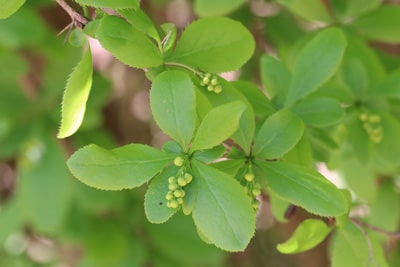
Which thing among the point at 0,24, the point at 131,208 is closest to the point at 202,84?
the point at 0,24

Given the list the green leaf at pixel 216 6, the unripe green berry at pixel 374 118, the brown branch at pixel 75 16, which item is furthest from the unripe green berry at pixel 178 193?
the green leaf at pixel 216 6

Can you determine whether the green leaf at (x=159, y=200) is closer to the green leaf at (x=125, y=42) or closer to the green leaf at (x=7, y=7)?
the green leaf at (x=125, y=42)

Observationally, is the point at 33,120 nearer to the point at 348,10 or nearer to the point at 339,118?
the point at 348,10

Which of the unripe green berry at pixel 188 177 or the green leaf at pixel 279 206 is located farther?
the green leaf at pixel 279 206

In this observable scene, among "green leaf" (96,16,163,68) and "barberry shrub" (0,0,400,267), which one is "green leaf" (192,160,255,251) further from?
"green leaf" (96,16,163,68)

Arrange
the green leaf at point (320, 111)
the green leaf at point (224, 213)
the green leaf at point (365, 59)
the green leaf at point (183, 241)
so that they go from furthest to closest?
the green leaf at point (183, 241), the green leaf at point (365, 59), the green leaf at point (320, 111), the green leaf at point (224, 213)

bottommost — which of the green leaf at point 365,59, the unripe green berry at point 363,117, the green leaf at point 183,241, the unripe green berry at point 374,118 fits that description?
the green leaf at point 183,241

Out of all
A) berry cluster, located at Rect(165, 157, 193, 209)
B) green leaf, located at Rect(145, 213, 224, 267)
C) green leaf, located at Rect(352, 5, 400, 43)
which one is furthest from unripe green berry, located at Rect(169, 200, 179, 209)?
green leaf, located at Rect(145, 213, 224, 267)

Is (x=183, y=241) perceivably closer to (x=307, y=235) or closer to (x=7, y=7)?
(x=307, y=235)

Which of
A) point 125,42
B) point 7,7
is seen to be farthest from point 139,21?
point 7,7
